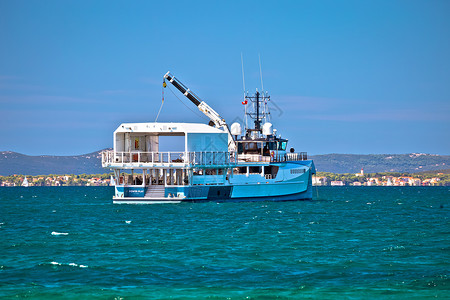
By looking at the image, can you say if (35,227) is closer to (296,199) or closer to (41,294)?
(41,294)

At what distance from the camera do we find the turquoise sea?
80.3 ft

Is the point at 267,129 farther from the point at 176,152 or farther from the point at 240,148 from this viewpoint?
the point at 176,152

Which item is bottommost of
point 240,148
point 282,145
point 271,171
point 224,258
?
point 224,258

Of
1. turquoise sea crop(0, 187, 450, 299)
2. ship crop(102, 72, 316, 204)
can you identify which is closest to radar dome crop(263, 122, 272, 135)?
ship crop(102, 72, 316, 204)

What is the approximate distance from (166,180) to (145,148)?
723 cm

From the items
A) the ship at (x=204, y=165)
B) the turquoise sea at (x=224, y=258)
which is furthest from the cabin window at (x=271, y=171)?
the turquoise sea at (x=224, y=258)

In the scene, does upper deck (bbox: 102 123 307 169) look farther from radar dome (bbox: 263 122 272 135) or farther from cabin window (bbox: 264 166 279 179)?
radar dome (bbox: 263 122 272 135)

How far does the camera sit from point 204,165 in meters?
65.4

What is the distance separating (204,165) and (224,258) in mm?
34274

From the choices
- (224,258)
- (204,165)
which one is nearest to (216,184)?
(204,165)

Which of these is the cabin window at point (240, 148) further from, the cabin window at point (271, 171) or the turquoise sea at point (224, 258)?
the turquoise sea at point (224, 258)

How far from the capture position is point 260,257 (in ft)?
104

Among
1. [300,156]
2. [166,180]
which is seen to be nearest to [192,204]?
[166,180]

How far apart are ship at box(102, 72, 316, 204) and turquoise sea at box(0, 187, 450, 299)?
12.3 m
